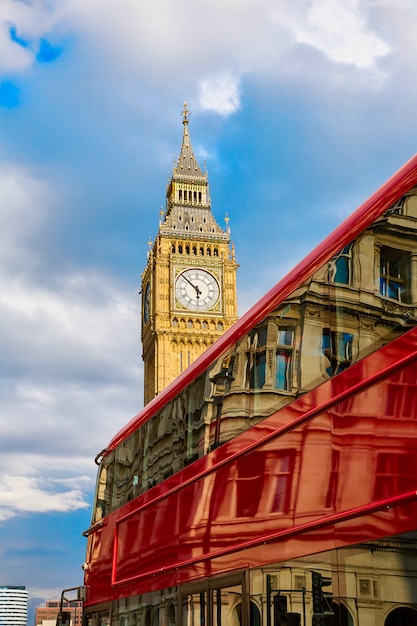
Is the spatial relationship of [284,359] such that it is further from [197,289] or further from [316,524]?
[197,289]

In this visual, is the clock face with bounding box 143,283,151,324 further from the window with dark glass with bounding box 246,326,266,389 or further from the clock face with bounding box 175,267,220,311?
the window with dark glass with bounding box 246,326,266,389

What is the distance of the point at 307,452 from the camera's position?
5371mm

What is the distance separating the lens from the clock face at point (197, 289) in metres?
47.7

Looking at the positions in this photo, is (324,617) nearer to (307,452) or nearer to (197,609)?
Answer: (307,452)

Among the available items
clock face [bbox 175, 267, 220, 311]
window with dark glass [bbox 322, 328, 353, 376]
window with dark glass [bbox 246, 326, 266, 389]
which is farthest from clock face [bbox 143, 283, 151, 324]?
window with dark glass [bbox 322, 328, 353, 376]

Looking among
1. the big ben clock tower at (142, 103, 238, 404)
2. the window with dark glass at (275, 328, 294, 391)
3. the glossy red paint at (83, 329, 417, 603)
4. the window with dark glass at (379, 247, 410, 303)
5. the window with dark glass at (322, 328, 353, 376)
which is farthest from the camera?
the big ben clock tower at (142, 103, 238, 404)

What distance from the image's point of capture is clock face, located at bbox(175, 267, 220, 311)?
47656 millimetres

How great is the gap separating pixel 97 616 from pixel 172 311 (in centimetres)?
3775

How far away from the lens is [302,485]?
5383mm

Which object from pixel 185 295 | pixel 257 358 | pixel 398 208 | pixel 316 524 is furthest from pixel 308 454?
pixel 185 295

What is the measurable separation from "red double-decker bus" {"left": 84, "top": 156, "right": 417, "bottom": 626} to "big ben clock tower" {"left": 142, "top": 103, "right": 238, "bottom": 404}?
39229 mm

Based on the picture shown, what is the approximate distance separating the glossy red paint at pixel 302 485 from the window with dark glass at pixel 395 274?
1.07ft

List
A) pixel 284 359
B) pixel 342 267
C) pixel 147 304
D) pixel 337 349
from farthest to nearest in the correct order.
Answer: pixel 147 304
pixel 284 359
pixel 342 267
pixel 337 349

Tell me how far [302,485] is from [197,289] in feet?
141
